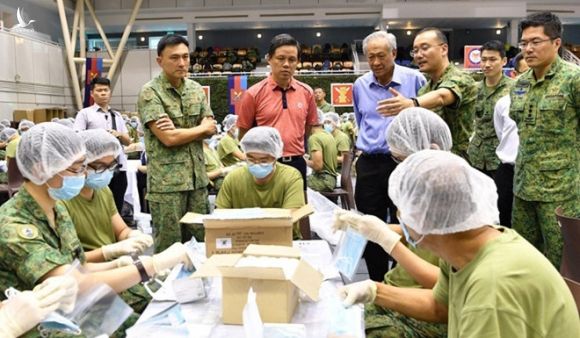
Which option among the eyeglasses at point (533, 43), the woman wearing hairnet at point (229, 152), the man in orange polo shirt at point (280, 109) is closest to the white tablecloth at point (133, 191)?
the woman wearing hairnet at point (229, 152)

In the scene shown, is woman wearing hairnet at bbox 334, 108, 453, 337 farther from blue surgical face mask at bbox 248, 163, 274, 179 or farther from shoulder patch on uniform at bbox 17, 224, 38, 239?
shoulder patch on uniform at bbox 17, 224, 38, 239

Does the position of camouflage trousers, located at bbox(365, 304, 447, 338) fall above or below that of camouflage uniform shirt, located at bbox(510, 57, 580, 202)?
below

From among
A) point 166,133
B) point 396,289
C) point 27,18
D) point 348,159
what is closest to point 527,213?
point 396,289

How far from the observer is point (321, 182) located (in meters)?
5.16

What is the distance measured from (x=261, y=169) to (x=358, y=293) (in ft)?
3.90

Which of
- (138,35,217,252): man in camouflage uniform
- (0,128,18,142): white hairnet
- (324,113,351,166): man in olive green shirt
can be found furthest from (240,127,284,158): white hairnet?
(0,128,18,142): white hairnet

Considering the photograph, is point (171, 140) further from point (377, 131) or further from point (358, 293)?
point (358, 293)

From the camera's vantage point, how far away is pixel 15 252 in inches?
58.7

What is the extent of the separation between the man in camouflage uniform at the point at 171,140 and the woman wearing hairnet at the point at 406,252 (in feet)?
4.08

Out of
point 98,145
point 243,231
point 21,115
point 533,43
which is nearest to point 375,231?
point 243,231

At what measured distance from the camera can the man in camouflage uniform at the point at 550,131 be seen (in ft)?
8.71

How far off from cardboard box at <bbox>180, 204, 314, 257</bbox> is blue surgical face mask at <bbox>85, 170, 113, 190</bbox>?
0.68 m

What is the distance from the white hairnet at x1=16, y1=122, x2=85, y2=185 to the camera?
163cm

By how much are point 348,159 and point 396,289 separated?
11.9 feet
